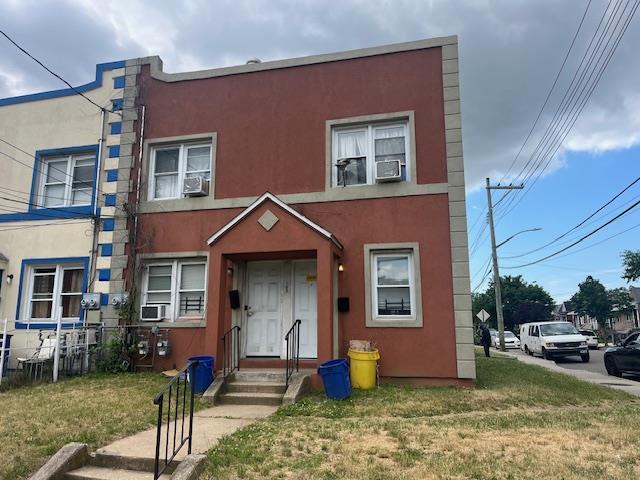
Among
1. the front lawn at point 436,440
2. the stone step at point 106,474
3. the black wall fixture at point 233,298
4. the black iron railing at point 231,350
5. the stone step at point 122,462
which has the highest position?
the black wall fixture at point 233,298

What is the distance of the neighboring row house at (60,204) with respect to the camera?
11523 millimetres

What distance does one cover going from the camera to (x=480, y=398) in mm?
8070

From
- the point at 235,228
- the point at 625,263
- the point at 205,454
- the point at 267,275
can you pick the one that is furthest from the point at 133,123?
the point at 625,263

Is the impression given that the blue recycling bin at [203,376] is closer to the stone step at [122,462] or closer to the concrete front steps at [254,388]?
the concrete front steps at [254,388]

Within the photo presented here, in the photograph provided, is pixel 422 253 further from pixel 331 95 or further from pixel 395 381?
pixel 331 95

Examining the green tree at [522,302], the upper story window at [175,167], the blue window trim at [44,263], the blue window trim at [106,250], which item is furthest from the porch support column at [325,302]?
the green tree at [522,302]

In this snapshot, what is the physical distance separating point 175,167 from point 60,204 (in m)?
3.34

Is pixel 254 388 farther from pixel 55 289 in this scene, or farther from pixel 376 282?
pixel 55 289

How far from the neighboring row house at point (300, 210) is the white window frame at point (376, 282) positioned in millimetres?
30

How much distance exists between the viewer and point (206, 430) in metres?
6.13

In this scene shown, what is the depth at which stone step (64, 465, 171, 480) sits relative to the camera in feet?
Result: 15.3

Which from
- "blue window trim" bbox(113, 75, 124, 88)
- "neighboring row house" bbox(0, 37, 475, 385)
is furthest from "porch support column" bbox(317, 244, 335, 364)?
"blue window trim" bbox(113, 75, 124, 88)

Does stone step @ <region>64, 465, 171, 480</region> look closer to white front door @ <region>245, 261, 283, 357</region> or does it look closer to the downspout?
white front door @ <region>245, 261, 283, 357</region>

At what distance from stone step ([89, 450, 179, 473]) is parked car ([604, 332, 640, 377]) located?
580 inches
